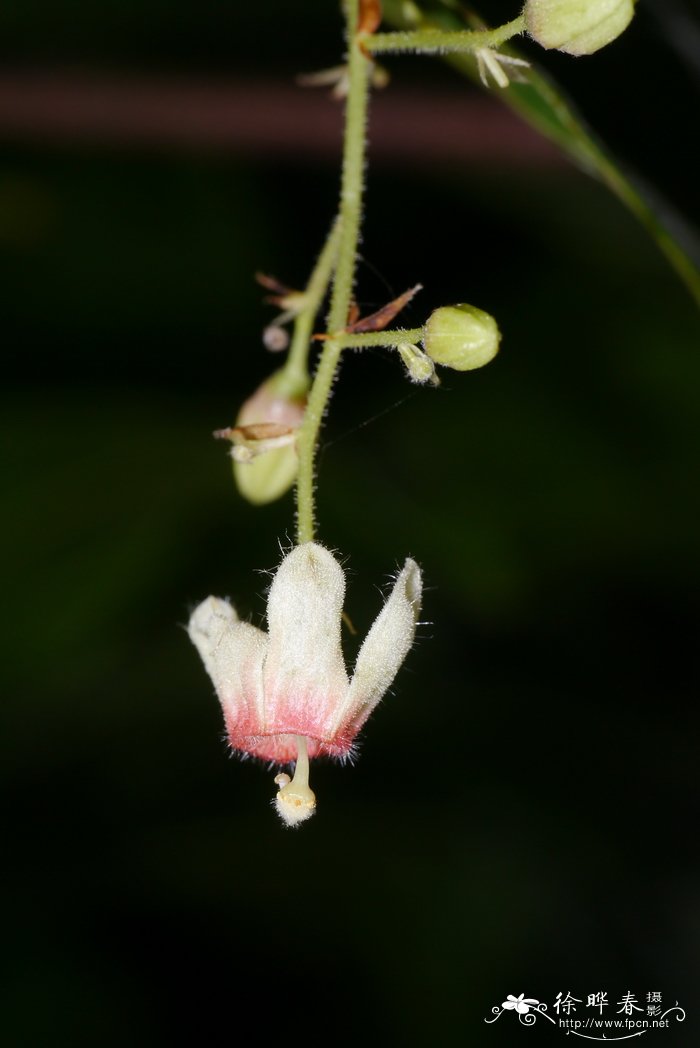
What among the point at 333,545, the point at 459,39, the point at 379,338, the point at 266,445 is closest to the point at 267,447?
the point at 266,445

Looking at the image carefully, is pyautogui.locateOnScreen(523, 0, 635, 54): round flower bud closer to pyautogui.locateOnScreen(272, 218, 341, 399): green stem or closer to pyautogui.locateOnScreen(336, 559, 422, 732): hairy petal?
pyautogui.locateOnScreen(272, 218, 341, 399): green stem

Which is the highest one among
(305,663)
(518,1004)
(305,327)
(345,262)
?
(305,327)

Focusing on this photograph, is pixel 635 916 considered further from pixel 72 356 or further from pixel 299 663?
pixel 299 663

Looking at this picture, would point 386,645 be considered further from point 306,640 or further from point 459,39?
point 459,39

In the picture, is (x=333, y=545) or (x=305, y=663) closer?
(x=305, y=663)

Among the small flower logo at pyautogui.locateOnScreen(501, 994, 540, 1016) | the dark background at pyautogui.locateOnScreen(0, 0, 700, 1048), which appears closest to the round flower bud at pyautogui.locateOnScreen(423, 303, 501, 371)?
the dark background at pyautogui.locateOnScreen(0, 0, 700, 1048)

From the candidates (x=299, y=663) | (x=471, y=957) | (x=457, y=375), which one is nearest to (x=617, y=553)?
(x=457, y=375)

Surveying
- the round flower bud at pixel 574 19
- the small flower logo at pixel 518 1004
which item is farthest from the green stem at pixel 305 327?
the small flower logo at pixel 518 1004
